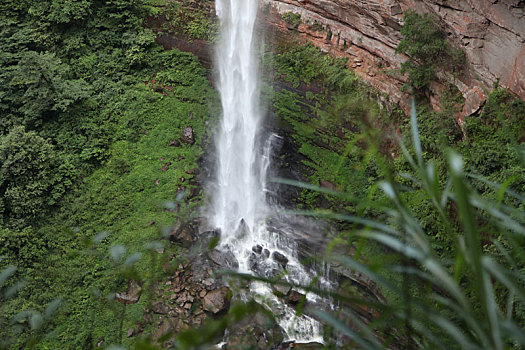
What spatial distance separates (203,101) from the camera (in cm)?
993

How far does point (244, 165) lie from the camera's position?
30.0ft

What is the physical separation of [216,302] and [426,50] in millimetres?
6235

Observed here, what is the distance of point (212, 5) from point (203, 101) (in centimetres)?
340

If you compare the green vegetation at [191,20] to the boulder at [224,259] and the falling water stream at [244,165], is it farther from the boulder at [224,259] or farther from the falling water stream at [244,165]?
the boulder at [224,259]

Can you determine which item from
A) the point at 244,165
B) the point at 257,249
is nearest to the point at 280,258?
the point at 257,249

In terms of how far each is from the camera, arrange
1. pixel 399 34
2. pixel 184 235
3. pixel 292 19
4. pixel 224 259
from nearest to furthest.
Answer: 1. pixel 224 259
2. pixel 184 235
3. pixel 399 34
4. pixel 292 19

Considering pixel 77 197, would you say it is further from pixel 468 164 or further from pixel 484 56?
pixel 484 56

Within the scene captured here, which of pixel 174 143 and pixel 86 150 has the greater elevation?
pixel 174 143

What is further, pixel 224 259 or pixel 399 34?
pixel 399 34

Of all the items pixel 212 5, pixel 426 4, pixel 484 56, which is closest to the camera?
pixel 484 56

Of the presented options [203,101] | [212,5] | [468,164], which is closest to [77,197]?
[203,101]

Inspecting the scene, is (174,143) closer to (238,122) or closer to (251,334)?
(238,122)

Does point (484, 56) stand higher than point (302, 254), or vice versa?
point (484, 56)

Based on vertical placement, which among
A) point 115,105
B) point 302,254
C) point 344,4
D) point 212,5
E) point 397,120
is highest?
point 344,4
